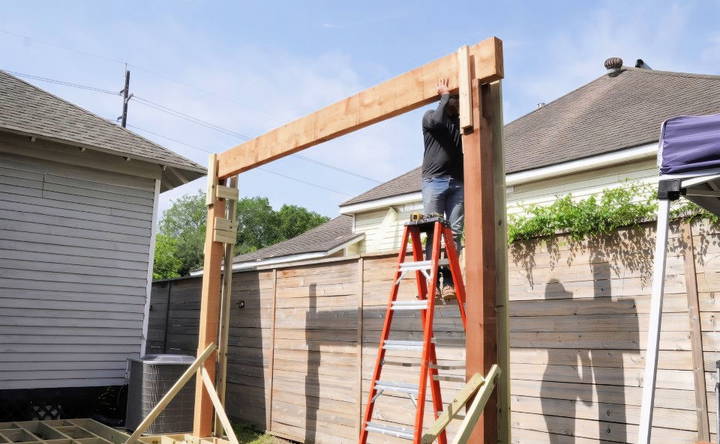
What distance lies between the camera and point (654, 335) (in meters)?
2.52

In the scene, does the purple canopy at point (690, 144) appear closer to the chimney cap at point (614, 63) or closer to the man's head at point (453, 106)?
the man's head at point (453, 106)

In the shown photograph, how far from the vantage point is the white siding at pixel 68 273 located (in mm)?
7211

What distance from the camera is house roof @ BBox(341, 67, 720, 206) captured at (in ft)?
25.5

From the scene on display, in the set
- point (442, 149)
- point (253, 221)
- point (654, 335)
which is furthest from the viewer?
point (253, 221)

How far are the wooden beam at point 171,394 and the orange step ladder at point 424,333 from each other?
2.28m

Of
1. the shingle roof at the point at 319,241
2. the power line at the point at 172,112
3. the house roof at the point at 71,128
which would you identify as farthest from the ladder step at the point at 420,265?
the power line at the point at 172,112

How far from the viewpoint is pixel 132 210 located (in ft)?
26.9

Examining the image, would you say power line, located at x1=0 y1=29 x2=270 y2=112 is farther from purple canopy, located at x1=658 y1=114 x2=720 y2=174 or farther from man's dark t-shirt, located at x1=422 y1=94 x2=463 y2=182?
purple canopy, located at x1=658 y1=114 x2=720 y2=174

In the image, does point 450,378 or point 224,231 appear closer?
point 450,378

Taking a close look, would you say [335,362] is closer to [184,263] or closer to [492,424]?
[492,424]

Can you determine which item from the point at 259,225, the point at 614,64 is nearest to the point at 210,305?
the point at 614,64

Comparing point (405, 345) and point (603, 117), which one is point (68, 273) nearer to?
point (405, 345)

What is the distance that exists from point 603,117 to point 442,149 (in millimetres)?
6131

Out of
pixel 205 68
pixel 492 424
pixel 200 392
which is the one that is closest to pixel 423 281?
pixel 492 424
